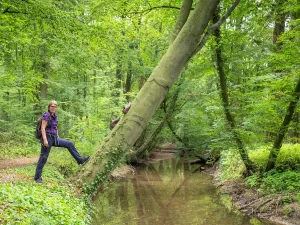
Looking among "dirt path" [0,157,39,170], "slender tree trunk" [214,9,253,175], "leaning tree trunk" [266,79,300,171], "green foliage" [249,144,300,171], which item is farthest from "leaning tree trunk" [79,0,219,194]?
"green foliage" [249,144,300,171]

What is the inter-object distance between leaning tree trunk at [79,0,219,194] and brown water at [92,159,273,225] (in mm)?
3514

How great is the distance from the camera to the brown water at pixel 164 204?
8.30 metres

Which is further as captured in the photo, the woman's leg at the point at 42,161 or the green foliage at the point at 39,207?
Answer: the woman's leg at the point at 42,161

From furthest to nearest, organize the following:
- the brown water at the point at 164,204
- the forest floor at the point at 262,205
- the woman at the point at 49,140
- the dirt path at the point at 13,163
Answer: the dirt path at the point at 13,163, the brown water at the point at 164,204, the forest floor at the point at 262,205, the woman at the point at 49,140

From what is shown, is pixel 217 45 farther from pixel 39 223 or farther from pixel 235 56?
pixel 39 223

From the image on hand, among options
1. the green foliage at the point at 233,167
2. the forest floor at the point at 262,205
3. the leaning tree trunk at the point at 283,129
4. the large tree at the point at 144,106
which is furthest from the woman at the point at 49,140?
the green foliage at the point at 233,167

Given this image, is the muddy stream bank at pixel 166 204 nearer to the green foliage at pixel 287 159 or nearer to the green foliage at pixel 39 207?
the green foliage at pixel 287 159

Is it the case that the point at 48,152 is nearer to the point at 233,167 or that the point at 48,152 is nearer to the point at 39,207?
the point at 39,207

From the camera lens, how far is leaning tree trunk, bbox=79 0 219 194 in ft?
15.9

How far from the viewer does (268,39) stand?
17.5 meters

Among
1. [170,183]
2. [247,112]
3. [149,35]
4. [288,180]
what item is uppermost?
[149,35]

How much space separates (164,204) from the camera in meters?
10.2

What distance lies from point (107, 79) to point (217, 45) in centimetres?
921

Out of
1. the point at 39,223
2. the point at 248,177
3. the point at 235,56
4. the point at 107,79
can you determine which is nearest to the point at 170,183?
the point at 248,177
